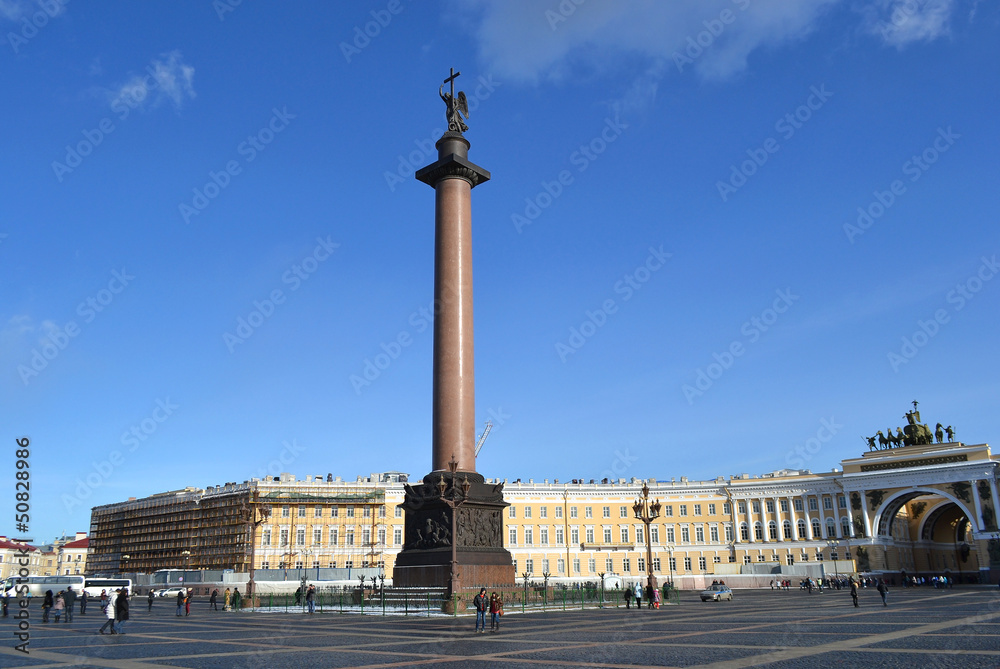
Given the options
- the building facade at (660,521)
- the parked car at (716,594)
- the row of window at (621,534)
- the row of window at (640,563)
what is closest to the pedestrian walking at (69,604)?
the parked car at (716,594)

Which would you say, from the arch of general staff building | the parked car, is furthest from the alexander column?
the arch of general staff building

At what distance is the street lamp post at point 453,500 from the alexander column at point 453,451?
41mm

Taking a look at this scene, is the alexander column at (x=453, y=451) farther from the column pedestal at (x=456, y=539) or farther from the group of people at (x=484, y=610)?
the group of people at (x=484, y=610)

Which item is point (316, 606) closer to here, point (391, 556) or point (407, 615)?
point (407, 615)

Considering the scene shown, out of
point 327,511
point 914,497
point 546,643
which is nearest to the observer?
point 546,643

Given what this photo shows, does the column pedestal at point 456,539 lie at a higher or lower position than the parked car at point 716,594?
higher

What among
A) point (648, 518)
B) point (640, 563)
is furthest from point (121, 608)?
point (640, 563)

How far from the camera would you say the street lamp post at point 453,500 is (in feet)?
100

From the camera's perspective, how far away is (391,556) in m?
93.0

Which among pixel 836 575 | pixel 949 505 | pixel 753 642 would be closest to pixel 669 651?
pixel 753 642

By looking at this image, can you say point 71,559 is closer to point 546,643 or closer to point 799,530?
point 799,530

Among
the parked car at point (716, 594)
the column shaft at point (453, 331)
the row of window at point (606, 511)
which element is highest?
the column shaft at point (453, 331)

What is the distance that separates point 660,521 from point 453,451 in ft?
236

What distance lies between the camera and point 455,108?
41.5 meters
